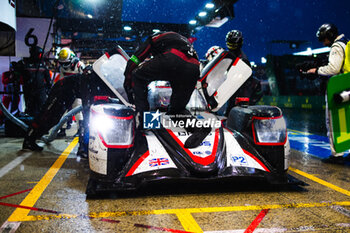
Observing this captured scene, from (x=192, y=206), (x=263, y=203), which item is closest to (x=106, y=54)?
(x=192, y=206)

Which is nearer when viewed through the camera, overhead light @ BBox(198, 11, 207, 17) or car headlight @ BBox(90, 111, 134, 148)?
car headlight @ BBox(90, 111, 134, 148)

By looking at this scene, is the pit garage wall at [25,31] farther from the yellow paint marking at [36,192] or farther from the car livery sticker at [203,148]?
the car livery sticker at [203,148]

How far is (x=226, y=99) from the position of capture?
14.8 feet

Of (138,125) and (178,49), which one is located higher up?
(178,49)

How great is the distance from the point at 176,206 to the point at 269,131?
1.46 m

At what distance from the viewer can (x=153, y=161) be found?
3.40 m

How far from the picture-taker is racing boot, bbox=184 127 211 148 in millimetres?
3578

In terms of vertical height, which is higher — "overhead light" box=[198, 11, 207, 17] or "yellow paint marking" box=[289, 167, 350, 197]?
"overhead light" box=[198, 11, 207, 17]

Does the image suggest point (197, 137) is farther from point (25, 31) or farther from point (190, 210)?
point (25, 31)

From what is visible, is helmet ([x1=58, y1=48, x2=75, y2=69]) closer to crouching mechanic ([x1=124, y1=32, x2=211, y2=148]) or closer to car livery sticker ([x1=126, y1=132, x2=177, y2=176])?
crouching mechanic ([x1=124, y1=32, x2=211, y2=148])

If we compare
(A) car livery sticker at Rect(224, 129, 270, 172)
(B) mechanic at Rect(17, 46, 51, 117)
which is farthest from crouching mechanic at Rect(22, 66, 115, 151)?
(B) mechanic at Rect(17, 46, 51, 117)

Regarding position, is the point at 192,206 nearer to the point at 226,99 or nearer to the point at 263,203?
the point at 263,203

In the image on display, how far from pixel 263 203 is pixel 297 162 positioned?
8.07ft

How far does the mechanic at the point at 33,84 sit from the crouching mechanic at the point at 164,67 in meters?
6.55
